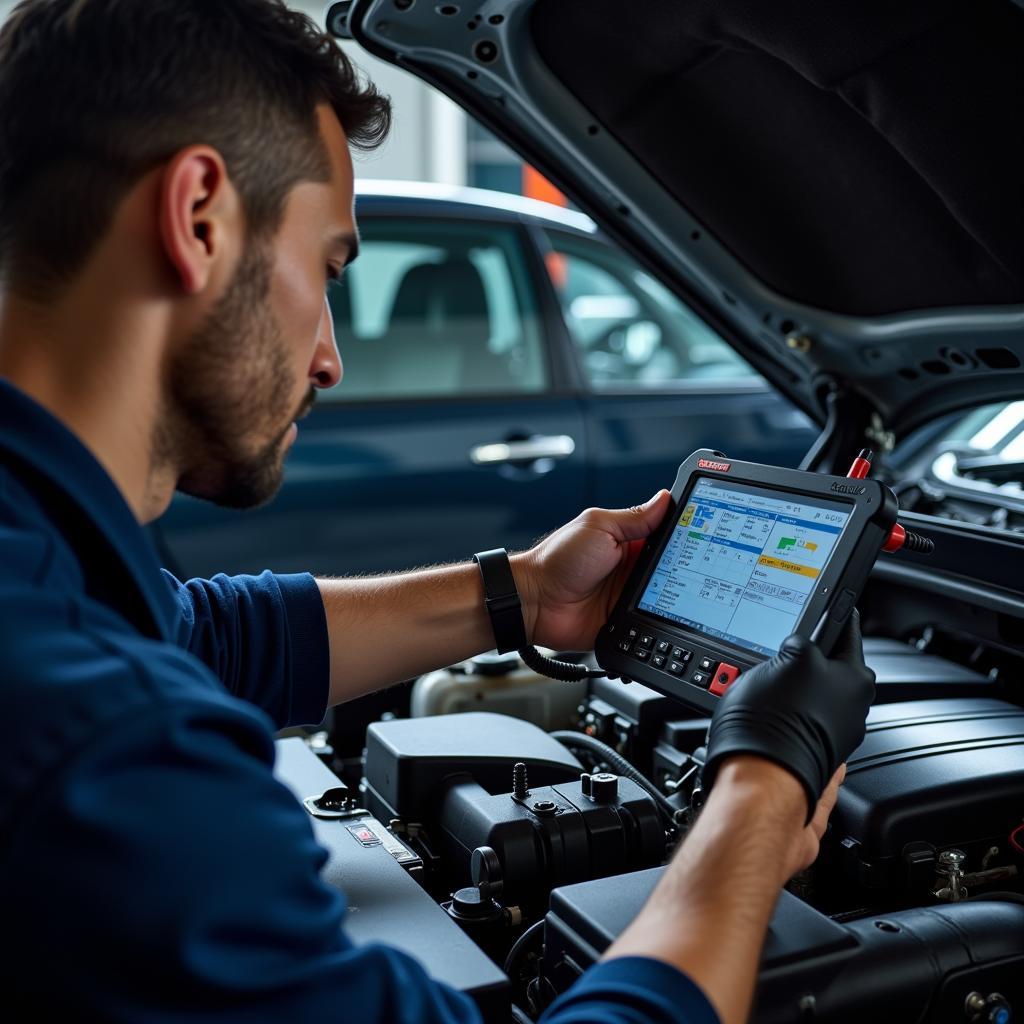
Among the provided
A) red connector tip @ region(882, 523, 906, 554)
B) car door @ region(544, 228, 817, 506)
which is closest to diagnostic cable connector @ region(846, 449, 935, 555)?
red connector tip @ region(882, 523, 906, 554)

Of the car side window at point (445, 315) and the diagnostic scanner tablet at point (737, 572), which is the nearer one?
the diagnostic scanner tablet at point (737, 572)

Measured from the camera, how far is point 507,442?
3.14 meters

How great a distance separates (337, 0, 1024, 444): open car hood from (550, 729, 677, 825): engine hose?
0.77 m

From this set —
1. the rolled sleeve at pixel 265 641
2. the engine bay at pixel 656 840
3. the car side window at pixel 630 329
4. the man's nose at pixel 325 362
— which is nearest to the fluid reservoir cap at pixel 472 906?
the engine bay at pixel 656 840

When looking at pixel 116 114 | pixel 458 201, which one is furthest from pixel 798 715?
pixel 458 201

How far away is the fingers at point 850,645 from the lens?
1121 millimetres

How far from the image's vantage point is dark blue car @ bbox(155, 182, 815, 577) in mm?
2932

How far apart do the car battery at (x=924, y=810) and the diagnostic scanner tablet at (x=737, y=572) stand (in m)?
0.21

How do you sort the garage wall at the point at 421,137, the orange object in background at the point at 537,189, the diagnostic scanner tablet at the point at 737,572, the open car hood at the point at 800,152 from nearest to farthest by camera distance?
the diagnostic scanner tablet at the point at 737,572, the open car hood at the point at 800,152, the orange object in background at the point at 537,189, the garage wall at the point at 421,137

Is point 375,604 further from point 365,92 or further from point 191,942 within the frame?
point 191,942

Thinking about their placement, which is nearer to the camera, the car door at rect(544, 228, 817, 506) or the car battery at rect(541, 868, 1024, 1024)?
the car battery at rect(541, 868, 1024, 1024)

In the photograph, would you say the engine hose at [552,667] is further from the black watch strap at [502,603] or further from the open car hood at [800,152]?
the open car hood at [800,152]

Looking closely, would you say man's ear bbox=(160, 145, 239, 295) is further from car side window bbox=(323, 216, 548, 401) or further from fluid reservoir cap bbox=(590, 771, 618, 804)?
car side window bbox=(323, 216, 548, 401)

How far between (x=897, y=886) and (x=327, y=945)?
719 millimetres
